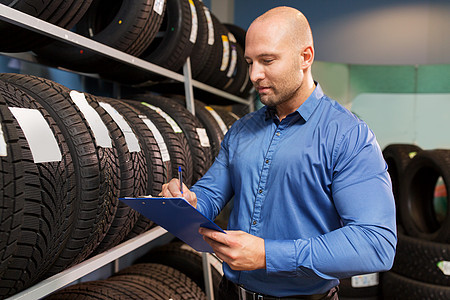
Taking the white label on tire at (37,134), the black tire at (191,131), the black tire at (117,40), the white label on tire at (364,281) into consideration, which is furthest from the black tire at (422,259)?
the white label on tire at (37,134)

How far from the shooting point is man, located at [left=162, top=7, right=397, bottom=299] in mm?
1108

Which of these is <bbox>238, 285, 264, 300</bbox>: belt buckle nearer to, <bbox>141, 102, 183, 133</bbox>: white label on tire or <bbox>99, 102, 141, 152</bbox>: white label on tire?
<bbox>99, 102, 141, 152</bbox>: white label on tire

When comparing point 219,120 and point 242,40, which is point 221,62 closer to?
point 219,120

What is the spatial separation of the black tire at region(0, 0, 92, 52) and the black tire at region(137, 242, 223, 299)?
5.45ft

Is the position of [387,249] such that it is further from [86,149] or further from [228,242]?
[86,149]

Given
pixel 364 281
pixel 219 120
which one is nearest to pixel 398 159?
pixel 364 281

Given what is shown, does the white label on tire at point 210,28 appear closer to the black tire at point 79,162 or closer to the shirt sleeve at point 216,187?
the shirt sleeve at point 216,187

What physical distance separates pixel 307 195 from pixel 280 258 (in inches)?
11.5

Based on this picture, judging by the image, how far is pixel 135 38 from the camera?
76.4 inches

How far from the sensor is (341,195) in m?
1.19

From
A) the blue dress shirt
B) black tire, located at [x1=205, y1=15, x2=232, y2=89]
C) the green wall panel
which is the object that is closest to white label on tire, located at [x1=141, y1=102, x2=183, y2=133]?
the blue dress shirt

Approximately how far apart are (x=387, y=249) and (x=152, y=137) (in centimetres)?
123

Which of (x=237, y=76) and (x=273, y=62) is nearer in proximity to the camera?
(x=273, y=62)

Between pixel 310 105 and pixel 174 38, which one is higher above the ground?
pixel 174 38
